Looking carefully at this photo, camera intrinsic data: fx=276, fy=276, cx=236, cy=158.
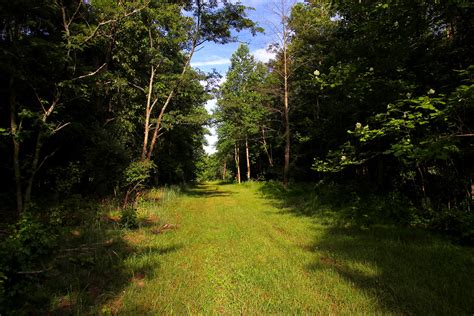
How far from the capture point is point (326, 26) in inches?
663

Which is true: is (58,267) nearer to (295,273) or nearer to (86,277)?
(86,277)

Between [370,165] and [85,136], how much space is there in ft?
42.0

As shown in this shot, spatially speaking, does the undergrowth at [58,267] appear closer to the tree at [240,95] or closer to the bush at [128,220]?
the bush at [128,220]

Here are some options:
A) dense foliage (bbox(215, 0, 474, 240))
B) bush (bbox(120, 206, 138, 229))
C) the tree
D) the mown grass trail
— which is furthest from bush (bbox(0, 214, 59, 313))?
the tree

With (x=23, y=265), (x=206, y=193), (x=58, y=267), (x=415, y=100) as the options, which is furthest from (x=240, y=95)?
(x=23, y=265)

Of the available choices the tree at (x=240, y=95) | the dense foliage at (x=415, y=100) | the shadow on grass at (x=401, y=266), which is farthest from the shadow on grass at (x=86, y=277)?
the tree at (x=240, y=95)

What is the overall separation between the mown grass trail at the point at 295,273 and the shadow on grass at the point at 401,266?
15 millimetres

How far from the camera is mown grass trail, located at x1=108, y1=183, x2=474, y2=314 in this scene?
3.75 meters

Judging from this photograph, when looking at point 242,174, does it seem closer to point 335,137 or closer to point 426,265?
point 335,137

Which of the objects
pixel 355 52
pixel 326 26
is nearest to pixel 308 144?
pixel 326 26

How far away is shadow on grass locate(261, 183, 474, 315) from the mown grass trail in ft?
0.05

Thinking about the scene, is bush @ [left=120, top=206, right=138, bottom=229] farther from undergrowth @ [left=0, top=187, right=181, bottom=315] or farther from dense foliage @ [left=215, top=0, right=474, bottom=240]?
dense foliage @ [left=215, top=0, right=474, bottom=240]

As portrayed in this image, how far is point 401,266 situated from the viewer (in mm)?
4965

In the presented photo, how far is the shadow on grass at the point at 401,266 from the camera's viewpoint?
147 inches
